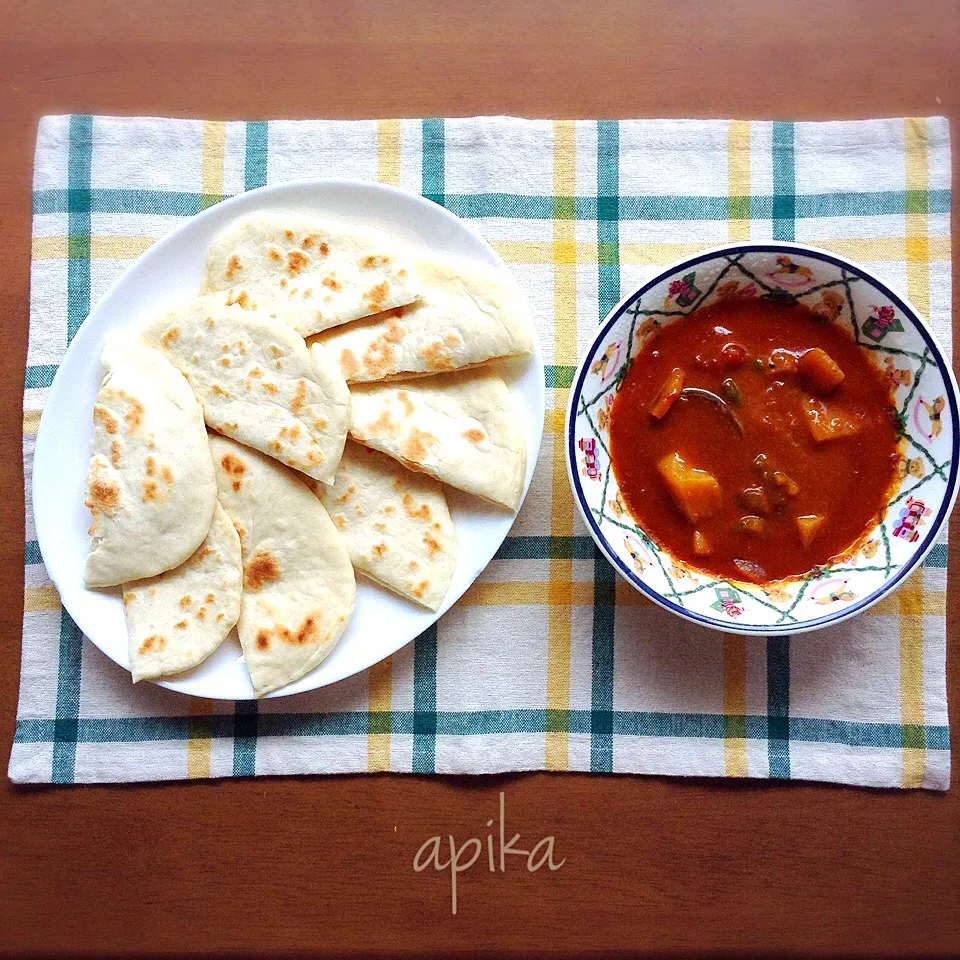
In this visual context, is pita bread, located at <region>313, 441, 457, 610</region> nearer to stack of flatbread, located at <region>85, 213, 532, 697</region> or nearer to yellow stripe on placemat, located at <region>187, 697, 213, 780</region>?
stack of flatbread, located at <region>85, 213, 532, 697</region>

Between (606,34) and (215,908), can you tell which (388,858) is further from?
(606,34)

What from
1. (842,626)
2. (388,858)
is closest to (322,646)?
(388,858)

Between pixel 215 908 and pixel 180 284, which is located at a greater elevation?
pixel 180 284

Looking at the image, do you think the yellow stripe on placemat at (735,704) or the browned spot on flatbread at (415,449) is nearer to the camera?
the browned spot on flatbread at (415,449)

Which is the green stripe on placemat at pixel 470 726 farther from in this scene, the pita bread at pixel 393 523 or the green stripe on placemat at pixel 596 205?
the green stripe on placemat at pixel 596 205

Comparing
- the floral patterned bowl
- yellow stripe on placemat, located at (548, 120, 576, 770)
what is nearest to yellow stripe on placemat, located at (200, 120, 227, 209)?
yellow stripe on placemat, located at (548, 120, 576, 770)

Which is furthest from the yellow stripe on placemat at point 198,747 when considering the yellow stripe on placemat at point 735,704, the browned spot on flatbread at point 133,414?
the yellow stripe on placemat at point 735,704
